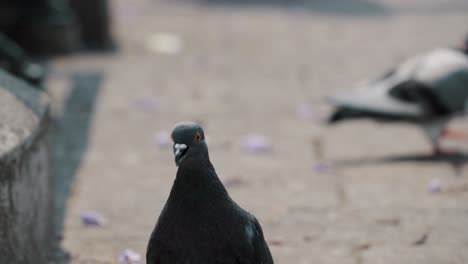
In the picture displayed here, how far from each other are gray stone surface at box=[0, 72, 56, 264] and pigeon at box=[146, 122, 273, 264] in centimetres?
65

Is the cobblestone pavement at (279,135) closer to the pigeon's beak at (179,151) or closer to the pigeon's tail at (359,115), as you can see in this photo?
the pigeon's tail at (359,115)

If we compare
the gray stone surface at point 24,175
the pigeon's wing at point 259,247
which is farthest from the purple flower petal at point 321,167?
the pigeon's wing at point 259,247

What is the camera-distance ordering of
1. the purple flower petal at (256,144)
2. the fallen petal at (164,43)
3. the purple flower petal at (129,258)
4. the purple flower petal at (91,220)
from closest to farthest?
the purple flower petal at (129,258)
the purple flower petal at (91,220)
the purple flower petal at (256,144)
the fallen petal at (164,43)

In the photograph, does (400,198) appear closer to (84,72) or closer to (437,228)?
(437,228)

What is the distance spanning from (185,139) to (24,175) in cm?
97

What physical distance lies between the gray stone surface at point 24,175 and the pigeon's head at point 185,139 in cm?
81

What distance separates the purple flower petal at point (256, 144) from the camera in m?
5.83

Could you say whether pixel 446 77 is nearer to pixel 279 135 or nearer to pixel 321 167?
pixel 321 167

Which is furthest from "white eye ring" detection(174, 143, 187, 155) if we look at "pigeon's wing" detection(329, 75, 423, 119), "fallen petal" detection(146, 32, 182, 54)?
"fallen petal" detection(146, 32, 182, 54)

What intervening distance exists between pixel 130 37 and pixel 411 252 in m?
6.05

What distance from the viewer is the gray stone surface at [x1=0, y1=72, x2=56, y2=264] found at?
320 centimetres

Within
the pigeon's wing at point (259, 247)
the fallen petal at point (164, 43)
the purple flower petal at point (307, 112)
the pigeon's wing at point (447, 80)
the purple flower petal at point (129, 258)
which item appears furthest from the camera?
the fallen petal at point (164, 43)

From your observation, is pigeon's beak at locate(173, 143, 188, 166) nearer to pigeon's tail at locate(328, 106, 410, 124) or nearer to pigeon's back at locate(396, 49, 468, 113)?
pigeon's tail at locate(328, 106, 410, 124)

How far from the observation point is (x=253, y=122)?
647 cm
